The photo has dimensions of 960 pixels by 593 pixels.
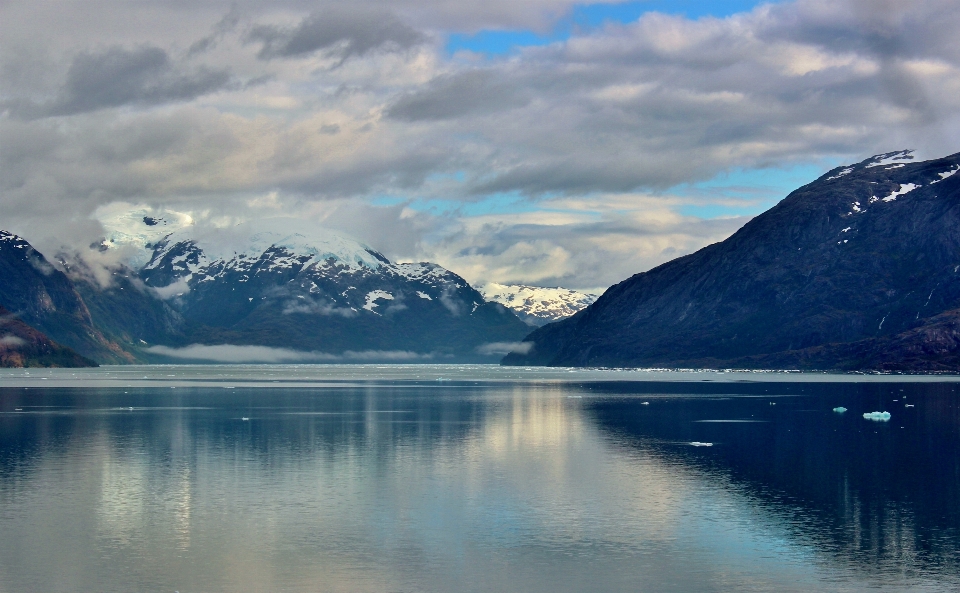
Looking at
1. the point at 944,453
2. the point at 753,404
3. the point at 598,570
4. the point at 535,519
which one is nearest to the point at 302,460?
the point at 535,519

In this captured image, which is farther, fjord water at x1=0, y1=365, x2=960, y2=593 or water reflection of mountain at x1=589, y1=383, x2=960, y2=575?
water reflection of mountain at x1=589, y1=383, x2=960, y2=575

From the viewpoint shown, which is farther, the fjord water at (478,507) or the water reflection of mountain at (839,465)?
the water reflection of mountain at (839,465)

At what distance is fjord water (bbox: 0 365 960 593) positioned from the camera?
5062 cm

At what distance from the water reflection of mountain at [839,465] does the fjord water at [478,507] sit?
35 cm

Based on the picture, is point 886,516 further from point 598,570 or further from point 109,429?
point 109,429

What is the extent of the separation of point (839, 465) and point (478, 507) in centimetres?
4015

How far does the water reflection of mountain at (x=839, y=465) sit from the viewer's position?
195ft

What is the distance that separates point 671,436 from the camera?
12000 centimetres

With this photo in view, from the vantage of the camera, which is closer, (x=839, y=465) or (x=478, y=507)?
(x=478, y=507)

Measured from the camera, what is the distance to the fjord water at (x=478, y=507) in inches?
1993

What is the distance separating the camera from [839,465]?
92.8 metres

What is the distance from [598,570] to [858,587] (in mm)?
12265

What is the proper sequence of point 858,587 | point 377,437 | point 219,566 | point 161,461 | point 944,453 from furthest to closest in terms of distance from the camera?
point 377,437, point 944,453, point 161,461, point 219,566, point 858,587

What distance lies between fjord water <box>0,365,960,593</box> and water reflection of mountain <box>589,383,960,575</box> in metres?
0.35
